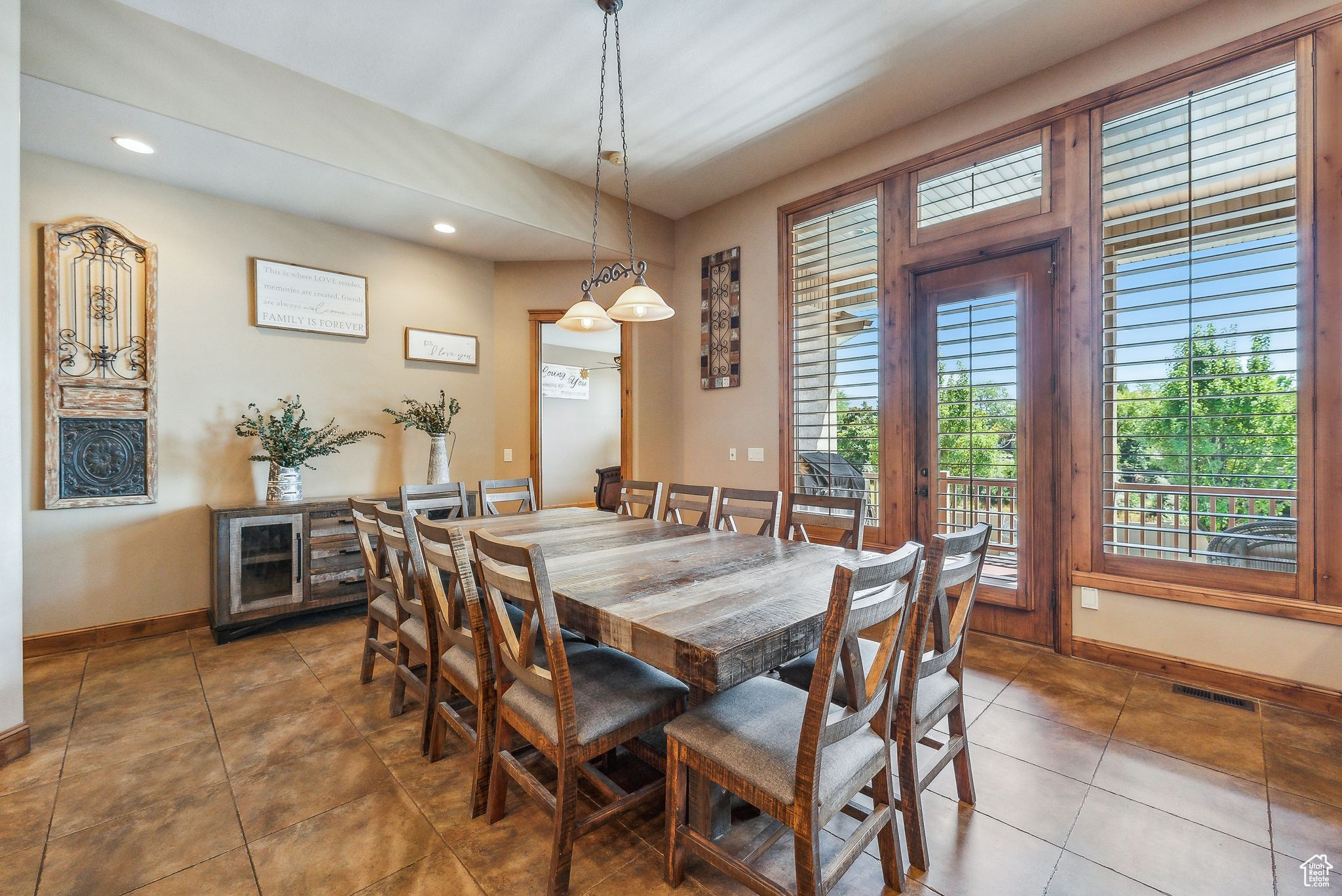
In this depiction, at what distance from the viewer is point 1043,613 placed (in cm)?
304

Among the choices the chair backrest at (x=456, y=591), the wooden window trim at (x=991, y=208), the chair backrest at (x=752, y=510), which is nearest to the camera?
the chair backrest at (x=456, y=591)

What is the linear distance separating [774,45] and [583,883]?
11.6ft

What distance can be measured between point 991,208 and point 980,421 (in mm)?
1237

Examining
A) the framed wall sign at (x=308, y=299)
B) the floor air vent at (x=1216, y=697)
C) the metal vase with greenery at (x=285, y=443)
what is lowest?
the floor air vent at (x=1216, y=697)

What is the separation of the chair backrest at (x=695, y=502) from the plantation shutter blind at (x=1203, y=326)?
6.62 feet

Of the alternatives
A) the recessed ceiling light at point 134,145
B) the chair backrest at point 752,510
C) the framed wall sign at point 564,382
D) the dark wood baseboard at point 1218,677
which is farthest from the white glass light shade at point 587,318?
the framed wall sign at point 564,382

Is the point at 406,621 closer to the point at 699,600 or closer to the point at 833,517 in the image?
the point at 699,600

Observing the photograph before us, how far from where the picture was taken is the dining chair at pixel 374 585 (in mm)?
2309

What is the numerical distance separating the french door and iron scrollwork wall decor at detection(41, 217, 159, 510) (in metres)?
4.66

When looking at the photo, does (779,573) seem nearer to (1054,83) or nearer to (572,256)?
(1054,83)

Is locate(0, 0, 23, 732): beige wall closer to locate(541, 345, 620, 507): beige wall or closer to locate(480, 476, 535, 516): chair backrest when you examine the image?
locate(480, 476, 535, 516): chair backrest

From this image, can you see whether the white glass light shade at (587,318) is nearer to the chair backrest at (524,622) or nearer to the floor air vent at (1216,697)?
the chair backrest at (524,622)

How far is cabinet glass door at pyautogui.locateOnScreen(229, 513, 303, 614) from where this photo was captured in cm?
320

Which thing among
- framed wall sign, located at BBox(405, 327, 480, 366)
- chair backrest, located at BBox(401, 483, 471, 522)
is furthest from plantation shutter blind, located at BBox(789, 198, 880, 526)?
framed wall sign, located at BBox(405, 327, 480, 366)
